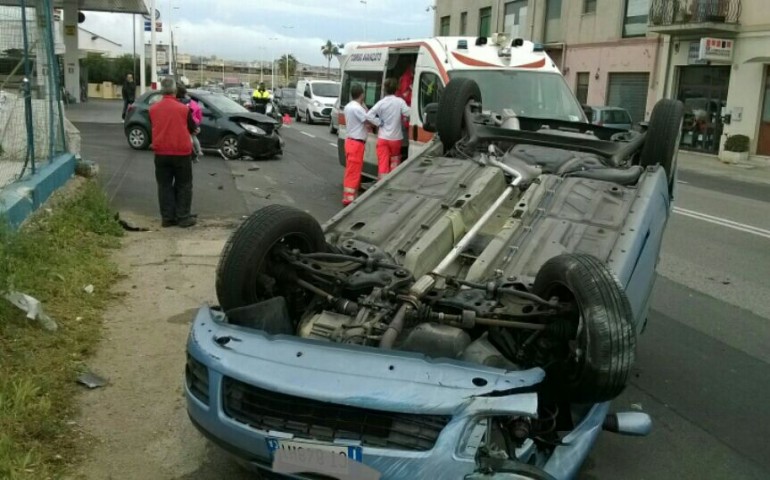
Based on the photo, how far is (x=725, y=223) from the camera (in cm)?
1126

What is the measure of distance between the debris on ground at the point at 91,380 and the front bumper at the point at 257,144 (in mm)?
12388

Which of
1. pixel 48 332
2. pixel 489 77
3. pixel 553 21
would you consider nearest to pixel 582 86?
pixel 553 21

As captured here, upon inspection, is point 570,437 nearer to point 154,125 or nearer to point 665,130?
point 665,130

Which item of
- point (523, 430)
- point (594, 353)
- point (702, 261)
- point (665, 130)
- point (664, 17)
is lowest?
point (702, 261)

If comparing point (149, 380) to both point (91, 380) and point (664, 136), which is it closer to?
point (91, 380)

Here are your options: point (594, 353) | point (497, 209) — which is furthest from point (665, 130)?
point (594, 353)

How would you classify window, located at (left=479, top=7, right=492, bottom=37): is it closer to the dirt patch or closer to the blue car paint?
the dirt patch

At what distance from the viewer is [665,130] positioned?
5426mm

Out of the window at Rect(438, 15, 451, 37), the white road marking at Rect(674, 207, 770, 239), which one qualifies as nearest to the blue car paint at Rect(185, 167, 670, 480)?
the white road marking at Rect(674, 207, 770, 239)

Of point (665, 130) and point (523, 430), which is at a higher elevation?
point (665, 130)

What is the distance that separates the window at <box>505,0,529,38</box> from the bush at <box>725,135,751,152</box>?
16.1m

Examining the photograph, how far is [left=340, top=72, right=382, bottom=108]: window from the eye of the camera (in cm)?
1211

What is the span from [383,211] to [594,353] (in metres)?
2.10

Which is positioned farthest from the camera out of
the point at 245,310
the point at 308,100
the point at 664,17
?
the point at 308,100
